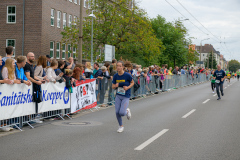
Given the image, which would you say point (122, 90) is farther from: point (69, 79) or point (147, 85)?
point (147, 85)

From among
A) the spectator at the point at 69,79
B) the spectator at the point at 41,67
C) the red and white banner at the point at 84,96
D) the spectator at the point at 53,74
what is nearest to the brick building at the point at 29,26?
the red and white banner at the point at 84,96

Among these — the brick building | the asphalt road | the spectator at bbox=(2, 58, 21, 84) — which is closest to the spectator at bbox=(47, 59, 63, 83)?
the asphalt road

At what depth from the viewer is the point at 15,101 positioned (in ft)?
32.9

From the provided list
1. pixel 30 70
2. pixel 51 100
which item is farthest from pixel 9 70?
pixel 51 100

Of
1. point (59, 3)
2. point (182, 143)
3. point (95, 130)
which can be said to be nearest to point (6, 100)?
point (95, 130)

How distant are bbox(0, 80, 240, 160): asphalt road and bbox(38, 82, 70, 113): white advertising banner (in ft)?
1.79

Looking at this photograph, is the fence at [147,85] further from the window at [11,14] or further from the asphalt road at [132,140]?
the window at [11,14]

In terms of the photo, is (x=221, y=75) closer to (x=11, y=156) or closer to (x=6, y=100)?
(x=6, y=100)

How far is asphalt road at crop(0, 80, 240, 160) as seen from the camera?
6902 mm

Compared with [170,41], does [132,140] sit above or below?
below

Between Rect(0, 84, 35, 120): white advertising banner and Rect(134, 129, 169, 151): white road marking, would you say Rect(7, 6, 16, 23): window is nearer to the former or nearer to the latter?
Rect(0, 84, 35, 120): white advertising banner

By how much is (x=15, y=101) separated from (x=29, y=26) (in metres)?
34.4

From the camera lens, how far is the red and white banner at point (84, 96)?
532 inches

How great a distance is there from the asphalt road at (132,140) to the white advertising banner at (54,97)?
55 cm
